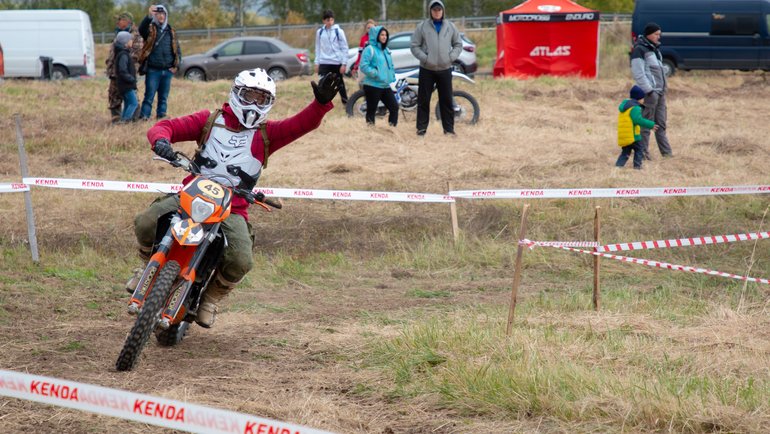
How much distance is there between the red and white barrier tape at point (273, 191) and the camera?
32.5 feet

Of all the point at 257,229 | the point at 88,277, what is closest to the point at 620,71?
the point at 257,229

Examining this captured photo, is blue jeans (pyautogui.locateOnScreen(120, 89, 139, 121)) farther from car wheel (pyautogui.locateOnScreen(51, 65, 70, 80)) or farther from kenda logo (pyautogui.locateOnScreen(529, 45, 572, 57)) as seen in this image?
car wheel (pyautogui.locateOnScreen(51, 65, 70, 80))

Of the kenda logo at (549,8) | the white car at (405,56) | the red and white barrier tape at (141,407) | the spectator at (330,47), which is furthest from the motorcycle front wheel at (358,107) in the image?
the red and white barrier tape at (141,407)

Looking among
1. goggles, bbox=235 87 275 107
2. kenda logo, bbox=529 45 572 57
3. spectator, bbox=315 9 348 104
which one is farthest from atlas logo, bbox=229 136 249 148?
kenda logo, bbox=529 45 572 57

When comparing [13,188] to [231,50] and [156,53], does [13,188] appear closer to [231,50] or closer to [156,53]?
[156,53]

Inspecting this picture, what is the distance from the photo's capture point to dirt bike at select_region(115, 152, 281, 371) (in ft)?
18.3

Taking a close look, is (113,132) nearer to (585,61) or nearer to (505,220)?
(505,220)

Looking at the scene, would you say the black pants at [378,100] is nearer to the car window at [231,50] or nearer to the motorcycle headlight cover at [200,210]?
the motorcycle headlight cover at [200,210]

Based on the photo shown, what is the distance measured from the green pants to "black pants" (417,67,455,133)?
28.6 feet

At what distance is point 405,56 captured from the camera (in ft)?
83.1

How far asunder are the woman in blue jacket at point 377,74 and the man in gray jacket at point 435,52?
858mm

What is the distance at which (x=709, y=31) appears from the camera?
26.3m

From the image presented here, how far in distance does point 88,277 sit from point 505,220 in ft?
15.1

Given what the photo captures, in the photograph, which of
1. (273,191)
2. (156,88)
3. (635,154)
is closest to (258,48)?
(156,88)
